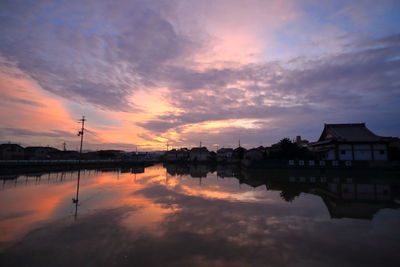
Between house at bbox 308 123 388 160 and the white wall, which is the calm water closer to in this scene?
house at bbox 308 123 388 160

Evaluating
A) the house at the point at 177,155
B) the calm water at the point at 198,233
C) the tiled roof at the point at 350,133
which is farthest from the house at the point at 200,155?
the calm water at the point at 198,233

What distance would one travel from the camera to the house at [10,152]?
54719 mm

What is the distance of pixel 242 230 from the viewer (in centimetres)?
852

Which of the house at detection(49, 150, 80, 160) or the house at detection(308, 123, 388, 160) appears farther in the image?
the house at detection(49, 150, 80, 160)

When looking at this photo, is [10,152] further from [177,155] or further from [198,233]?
[198,233]

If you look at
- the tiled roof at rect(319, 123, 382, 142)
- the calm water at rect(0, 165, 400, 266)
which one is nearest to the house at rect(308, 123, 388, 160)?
the tiled roof at rect(319, 123, 382, 142)

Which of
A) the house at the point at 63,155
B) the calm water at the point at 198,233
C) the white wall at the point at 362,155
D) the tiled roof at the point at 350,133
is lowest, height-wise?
the calm water at the point at 198,233

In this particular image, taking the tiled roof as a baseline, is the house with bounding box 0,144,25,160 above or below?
below

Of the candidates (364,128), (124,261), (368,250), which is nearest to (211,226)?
(124,261)

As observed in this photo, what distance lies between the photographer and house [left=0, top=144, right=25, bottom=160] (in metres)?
54.7

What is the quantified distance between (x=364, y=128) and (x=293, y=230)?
42058 mm

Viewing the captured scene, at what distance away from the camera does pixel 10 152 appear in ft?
186

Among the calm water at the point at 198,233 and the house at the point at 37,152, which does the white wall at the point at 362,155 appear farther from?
the house at the point at 37,152

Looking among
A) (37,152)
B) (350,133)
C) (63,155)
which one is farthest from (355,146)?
(37,152)
